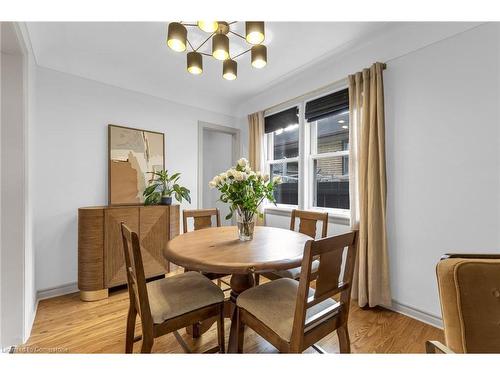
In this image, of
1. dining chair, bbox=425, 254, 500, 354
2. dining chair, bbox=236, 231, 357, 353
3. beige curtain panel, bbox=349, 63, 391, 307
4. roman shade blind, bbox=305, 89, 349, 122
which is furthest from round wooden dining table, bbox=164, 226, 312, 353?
roman shade blind, bbox=305, 89, 349, 122

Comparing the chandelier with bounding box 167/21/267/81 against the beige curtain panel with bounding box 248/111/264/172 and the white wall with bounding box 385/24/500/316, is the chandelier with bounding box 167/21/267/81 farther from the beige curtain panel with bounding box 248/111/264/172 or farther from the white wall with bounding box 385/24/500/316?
the beige curtain panel with bounding box 248/111/264/172

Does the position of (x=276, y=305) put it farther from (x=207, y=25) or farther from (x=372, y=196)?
(x=207, y=25)

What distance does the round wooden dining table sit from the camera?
1.12m

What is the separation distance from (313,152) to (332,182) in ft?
1.61

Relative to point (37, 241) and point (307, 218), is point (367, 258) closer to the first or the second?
point (307, 218)

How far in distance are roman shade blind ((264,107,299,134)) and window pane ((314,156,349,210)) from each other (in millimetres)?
717

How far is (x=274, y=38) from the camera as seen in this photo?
7.00ft

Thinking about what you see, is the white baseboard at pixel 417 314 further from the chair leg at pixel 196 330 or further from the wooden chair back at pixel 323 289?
the chair leg at pixel 196 330

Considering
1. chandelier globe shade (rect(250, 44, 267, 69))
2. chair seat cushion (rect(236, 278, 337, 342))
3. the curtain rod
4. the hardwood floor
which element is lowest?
the hardwood floor

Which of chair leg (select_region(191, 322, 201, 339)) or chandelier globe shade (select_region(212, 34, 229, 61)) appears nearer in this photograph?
chandelier globe shade (select_region(212, 34, 229, 61))

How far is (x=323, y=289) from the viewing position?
1.08 meters

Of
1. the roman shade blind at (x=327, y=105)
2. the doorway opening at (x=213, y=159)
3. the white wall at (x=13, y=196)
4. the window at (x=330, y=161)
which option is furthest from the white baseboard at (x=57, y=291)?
the roman shade blind at (x=327, y=105)

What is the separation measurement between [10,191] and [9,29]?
1081mm

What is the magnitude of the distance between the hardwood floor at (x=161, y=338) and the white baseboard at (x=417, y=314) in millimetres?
46
